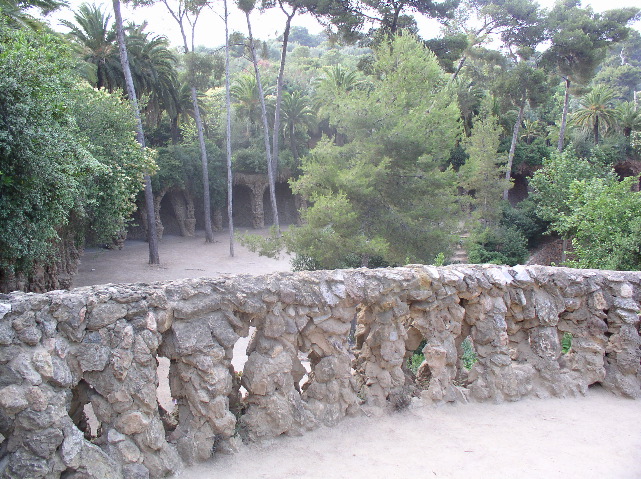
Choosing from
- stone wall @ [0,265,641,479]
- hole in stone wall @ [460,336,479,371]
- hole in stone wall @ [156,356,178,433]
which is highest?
stone wall @ [0,265,641,479]

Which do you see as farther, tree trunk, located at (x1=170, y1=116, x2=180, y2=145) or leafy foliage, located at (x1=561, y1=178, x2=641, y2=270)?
tree trunk, located at (x1=170, y1=116, x2=180, y2=145)

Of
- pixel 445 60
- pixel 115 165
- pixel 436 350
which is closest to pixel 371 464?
pixel 436 350

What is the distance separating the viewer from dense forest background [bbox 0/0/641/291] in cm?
1023

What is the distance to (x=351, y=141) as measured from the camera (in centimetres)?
1816

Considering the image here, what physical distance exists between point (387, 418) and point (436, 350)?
4.15 feet

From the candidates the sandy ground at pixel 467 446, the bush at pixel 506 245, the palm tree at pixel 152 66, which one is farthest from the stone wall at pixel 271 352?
the palm tree at pixel 152 66

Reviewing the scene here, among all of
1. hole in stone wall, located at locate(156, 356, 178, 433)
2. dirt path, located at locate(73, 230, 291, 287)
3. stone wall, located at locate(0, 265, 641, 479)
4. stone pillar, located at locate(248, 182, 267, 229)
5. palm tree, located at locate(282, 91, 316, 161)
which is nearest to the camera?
stone wall, located at locate(0, 265, 641, 479)

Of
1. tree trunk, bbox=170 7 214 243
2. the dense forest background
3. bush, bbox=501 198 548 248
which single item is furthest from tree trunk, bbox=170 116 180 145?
bush, bbox=501 198 548 248

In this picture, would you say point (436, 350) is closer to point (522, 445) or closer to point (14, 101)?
point (522, 445)

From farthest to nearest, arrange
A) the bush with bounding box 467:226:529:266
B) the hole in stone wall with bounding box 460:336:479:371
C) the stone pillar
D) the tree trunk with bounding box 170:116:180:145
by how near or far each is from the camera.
Answer: the stone pillar
the tree trunk with bounding box 170:116:180:145
the bush with bounding box 467:226:529:266
the hole in stone wall with bounding box 460:336:479:371

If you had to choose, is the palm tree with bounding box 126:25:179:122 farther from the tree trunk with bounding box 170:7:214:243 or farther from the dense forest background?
the tree trunk with bounding box 170:7:214:243

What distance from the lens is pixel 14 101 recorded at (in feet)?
28.9

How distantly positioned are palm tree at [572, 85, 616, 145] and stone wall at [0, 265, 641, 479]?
2996cm

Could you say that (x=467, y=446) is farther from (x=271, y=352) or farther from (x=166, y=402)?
(x=166, y=402)
